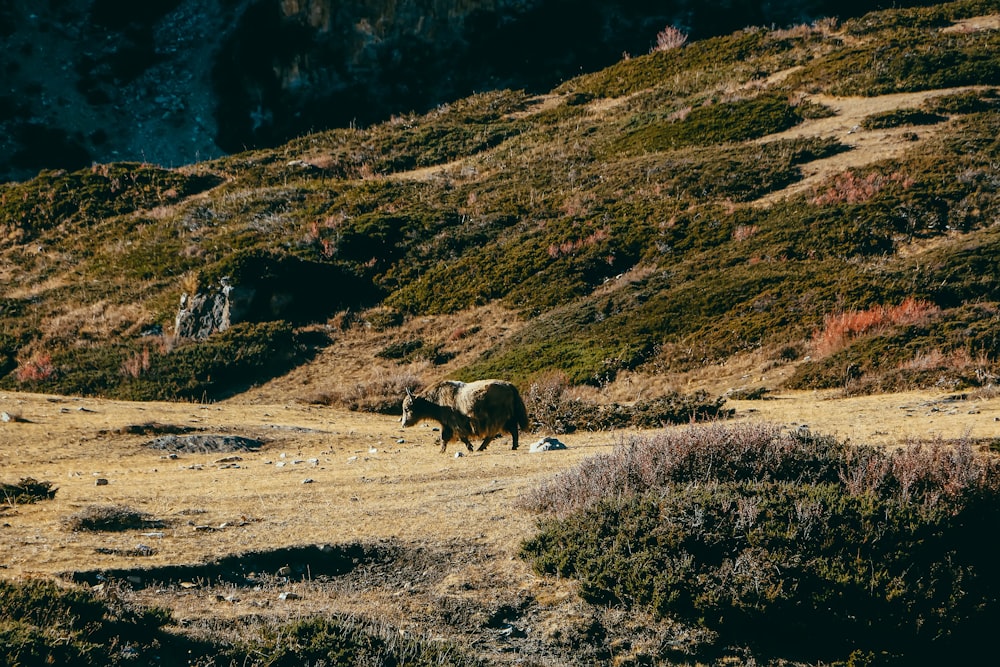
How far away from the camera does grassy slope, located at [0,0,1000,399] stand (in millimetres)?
24281

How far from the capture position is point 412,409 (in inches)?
694

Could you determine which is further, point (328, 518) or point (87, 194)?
point (87, 194)

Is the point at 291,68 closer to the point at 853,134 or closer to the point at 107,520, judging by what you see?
the point at 853,134

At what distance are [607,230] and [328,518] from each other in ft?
85.5

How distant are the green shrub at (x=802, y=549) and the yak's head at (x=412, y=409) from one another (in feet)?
26.8

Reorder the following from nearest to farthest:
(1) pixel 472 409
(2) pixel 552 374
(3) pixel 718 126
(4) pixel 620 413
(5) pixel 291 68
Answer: (1) pixel 472 409 < (4) pixel 620 413 < (2) pixel 552 374 < (3) pixel 718 126 < (5) pixel 291 68

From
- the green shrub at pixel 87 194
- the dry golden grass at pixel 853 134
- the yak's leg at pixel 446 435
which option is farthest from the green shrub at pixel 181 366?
the dry golden grass at pixel 853 134

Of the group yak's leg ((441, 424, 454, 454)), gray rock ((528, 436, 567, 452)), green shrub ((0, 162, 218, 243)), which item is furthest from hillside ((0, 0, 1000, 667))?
yak's leg ((441, 424, 454, 454))

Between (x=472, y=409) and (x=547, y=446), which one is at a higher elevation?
(x=472, y=409)

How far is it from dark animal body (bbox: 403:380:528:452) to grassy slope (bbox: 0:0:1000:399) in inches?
278

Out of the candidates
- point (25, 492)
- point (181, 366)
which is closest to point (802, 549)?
point (25, 492)

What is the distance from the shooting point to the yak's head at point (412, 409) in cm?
1756

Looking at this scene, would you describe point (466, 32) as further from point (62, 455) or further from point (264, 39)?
point (62, 455)

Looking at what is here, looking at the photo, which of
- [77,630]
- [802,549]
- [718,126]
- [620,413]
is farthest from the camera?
[718,126]
